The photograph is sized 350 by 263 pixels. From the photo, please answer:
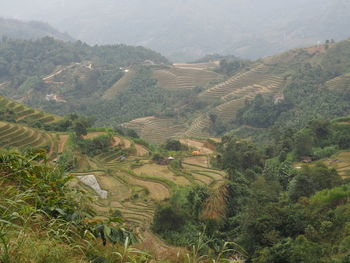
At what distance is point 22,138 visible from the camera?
20.2 metres

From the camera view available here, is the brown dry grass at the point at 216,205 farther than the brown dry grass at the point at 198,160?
No

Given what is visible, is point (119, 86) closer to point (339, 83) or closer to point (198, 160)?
point (339, 83)

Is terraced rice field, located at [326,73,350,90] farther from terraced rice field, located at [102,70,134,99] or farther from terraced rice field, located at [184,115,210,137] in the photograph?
terraced rice field, located at [102,70,134,99]

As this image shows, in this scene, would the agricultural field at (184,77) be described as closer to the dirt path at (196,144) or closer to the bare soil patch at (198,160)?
the dirt path at (196,144)

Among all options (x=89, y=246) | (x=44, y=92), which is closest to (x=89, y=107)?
(x=44, y=92)

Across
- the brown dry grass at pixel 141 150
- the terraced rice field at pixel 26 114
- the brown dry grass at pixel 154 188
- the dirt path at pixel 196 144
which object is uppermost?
the terraced rice field at pixel 26 114

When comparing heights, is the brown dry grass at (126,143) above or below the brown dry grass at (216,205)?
below

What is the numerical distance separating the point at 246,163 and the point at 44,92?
52.2 meters

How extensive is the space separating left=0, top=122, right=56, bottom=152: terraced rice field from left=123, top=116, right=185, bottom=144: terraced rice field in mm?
24939

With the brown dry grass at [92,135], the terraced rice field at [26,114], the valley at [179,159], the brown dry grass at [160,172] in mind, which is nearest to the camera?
the valley at [179,159]

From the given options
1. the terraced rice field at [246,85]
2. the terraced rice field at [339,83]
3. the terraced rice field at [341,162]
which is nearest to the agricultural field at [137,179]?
the terraced rice field at [341,162]

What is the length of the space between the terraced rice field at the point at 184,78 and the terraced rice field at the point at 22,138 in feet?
143

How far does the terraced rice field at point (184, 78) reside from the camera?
6544 centimetres

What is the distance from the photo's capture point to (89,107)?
188 feet
